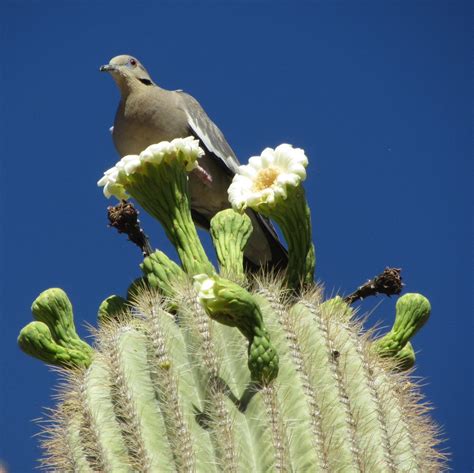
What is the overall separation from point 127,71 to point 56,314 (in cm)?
377

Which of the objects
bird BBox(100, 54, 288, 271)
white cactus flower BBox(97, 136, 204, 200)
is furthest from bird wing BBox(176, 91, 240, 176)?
white cactus flower BBox(97, 136, 204, 200)

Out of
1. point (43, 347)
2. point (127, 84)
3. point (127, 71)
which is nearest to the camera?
point (43, 347)

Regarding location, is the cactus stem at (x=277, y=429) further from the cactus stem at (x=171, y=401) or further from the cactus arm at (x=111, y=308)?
the cactus arm at (x=111, y=308)

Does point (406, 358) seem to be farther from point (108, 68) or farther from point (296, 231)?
point (108, 68)

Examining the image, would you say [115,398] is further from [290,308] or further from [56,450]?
[290,308]

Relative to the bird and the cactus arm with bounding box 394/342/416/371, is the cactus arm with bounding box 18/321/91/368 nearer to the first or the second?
the cactus arm with bounding box 394/342/416/371

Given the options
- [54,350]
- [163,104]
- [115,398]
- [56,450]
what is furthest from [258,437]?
[163,104]

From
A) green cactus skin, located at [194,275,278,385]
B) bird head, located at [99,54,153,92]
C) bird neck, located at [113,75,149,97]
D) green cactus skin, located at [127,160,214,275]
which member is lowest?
green cactus skin, located at [194,275,278,385]

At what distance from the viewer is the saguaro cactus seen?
300cm

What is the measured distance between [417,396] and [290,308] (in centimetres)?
58

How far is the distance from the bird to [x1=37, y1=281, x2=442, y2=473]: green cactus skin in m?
2.46

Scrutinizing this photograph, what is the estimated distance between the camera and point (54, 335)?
3.68 m

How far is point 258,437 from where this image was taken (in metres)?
3.01

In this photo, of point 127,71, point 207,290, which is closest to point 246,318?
point 207,290
